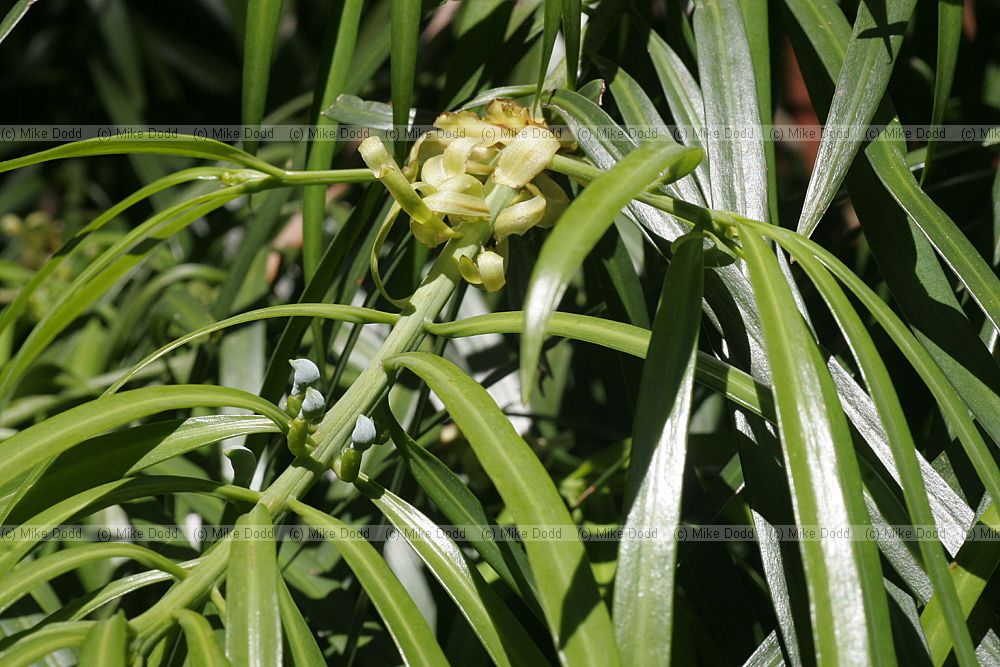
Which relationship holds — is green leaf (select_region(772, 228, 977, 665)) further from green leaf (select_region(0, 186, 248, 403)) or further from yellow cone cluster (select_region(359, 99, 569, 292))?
green leaf (select_region(0, 186, 248, 403))

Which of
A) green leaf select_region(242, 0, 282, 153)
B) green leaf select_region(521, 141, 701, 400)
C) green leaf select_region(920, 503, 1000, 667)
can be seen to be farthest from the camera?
green leaf select_region(242, 0, 282, 153)

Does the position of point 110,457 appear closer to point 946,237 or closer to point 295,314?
point 295,314

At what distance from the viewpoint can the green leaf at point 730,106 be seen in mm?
349

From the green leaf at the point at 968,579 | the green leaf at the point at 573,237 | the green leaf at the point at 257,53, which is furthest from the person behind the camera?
the green leaf at the point at 257,53

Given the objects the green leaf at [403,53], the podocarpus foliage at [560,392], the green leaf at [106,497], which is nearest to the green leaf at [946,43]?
the podocarpus foliage at [560,392]

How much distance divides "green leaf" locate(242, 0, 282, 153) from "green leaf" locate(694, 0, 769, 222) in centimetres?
21

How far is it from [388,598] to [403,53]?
24 cm

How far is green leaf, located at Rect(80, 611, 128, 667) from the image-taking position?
23 cm

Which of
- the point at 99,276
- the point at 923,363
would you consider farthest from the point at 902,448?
the point at 99,276

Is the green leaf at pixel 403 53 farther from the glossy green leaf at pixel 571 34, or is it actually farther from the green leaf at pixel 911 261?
the green leaf at pixel 911 261

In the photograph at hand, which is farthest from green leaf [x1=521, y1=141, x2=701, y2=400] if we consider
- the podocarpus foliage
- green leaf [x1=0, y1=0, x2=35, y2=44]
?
green leaf [x1=0, y1=0, x2=35, y2=44]

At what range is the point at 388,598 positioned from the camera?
286 millimetres

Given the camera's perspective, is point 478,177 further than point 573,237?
Yes

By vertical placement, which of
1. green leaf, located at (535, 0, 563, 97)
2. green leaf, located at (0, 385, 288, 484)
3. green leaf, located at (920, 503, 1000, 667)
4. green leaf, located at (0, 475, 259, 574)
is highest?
green leaf, located at (535, 0, 563, 97)
